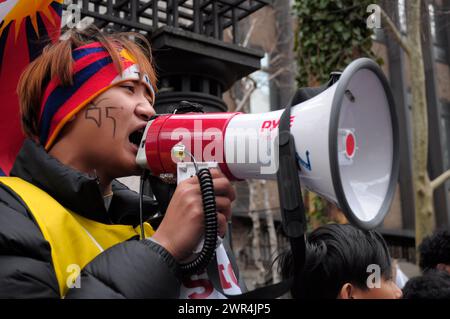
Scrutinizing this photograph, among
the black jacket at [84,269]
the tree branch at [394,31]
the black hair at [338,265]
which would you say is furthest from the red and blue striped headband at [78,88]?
the tree branch at [394,31]

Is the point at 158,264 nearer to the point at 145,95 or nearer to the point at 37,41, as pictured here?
the point at 145,95

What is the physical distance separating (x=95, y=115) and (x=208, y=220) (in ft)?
1.55

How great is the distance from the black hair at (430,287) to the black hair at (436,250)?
4.24 ft

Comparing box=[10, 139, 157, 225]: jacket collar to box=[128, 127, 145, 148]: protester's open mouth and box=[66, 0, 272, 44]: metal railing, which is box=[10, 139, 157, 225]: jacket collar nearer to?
box=[128, 127, 145, 148]: protester's open mouth

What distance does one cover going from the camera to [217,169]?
1352mm

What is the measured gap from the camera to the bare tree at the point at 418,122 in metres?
6.93

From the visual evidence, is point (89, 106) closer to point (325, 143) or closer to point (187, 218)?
point (187, 218)

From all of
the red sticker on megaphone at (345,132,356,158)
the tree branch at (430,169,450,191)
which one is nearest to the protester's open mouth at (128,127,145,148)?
the red sticker on megaphone at (345,132,356,158)

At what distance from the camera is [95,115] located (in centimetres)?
152

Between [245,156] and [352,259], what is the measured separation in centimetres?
101

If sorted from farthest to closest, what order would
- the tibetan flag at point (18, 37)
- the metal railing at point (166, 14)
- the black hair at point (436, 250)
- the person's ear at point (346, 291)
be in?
the black hair at point (436, 250)
the metal railing at point (166, 14)
the person's ear at point (346, 291)
the tibetan flag at point (18, 37)

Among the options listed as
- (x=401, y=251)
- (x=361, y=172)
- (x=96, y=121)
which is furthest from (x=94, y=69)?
(x=401, y=251)

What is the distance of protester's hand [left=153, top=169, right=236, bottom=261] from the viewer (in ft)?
4.21

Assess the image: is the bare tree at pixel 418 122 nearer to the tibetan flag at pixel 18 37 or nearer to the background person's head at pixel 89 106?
Answer: the tibetan flag at pixel 18 37
